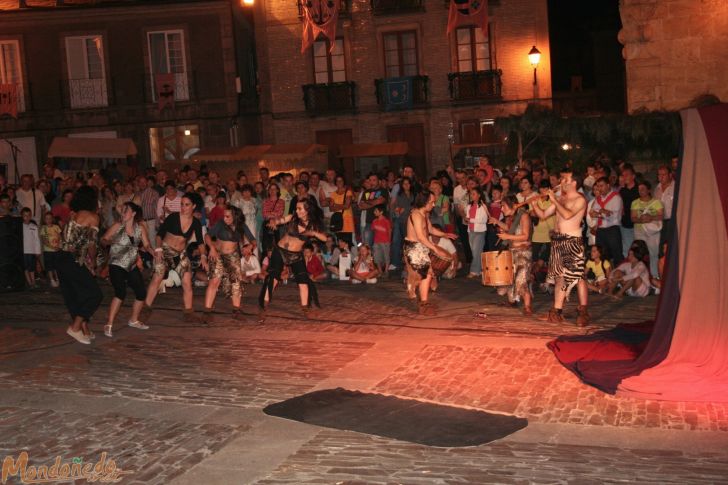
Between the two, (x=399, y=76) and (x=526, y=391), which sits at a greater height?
(x=399, y=76)

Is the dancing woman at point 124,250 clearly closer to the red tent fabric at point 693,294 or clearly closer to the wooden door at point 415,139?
the red tent fabric at point 693,294

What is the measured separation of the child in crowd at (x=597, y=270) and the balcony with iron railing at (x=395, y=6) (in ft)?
61.7

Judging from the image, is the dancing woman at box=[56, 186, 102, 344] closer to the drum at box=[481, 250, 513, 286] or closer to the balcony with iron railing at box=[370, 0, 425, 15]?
the drum at box=[481, 250, 513, 286]

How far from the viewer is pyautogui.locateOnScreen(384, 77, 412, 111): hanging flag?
102 ft

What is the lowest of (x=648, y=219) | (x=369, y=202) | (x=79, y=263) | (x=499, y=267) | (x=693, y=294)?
(x=499, y=267)

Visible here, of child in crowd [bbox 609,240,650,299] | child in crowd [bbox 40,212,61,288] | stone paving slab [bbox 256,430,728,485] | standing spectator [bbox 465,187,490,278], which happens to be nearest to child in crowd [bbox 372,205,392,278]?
standing spectator [bbox 465,187,490,278]

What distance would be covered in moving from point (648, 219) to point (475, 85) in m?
17.9

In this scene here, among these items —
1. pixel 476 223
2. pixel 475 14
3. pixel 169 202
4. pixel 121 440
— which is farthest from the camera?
pixel 475 14

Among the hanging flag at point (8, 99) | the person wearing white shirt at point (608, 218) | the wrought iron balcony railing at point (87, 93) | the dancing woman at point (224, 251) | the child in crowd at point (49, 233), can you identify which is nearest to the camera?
the dancing woman at point (224, 251)

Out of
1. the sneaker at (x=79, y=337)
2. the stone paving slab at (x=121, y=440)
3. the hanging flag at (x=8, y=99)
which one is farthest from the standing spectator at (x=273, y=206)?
the hanging flag at (x=8, y=99)

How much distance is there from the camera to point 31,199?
17719mm

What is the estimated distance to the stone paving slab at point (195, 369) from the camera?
28.7 feet

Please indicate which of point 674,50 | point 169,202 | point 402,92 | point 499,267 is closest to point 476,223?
point 499,267

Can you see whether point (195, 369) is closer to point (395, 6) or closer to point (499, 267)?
point (499, 267)
